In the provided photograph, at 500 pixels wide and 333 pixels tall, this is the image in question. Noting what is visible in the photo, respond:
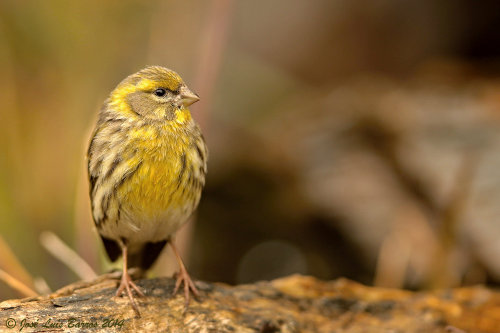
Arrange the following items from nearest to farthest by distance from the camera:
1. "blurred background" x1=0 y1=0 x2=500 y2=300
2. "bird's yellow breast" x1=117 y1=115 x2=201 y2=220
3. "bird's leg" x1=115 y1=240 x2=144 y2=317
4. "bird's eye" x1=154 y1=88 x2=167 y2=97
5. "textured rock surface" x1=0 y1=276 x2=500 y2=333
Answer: "textured rock surface" x1=0 y1=276 x2=500 y2=333, "bird's leg" x1=115 y1=240 x2=144 y2=317, "bird's yellow breast" x1=117 y1=115 x2=201 y2=220, "bird's eye" x1=154 y1=88 x2=167 y2=97, "blurred background" x1=0 y1=0 x2=500 y2=300

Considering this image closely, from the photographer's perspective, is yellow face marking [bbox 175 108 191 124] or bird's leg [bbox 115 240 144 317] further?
yellow face marking [bbox 175 108 191 124]

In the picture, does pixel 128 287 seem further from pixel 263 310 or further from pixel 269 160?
pixel 269 160

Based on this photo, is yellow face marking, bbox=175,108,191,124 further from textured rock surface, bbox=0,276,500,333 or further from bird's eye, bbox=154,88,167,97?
textured rock surface, bbox=0,276,500,333

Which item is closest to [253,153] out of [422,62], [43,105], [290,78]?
[43,105]

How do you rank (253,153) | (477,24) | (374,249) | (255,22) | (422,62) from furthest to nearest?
(255,22) < (422,62) < (477,24) < (253,153) < (374,249)

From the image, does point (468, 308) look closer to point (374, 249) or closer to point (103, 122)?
point (374, 249)

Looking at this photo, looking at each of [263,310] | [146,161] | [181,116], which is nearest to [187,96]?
[181,116]

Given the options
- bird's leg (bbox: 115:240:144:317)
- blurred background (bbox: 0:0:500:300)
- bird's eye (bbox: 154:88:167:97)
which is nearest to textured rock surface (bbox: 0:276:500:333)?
bird's leg (bbox: 115:240:144:317)
